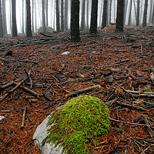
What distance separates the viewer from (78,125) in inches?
77.7

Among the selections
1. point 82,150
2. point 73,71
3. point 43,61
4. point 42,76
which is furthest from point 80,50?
point 82,150

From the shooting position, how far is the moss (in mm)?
1782

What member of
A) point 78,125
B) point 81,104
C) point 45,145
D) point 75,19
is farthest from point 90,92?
point 75,19

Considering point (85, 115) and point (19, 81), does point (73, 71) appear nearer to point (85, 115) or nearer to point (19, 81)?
point (19, 81)

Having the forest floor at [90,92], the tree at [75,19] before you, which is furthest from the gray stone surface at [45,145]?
the tree at [75,19]

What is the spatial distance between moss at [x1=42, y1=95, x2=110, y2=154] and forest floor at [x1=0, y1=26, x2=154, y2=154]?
132 mm

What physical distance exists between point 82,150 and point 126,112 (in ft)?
4.19

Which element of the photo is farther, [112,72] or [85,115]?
[112,72]

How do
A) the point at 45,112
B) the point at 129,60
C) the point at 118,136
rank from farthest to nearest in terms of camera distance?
the point at 129,60, the point at 45,112, the point at 118,136

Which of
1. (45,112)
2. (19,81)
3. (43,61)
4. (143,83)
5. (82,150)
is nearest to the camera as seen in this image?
(82,150)

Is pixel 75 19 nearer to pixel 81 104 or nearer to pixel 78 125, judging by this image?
pixel 81 104

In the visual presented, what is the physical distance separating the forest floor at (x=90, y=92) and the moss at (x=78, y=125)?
132 millimetres

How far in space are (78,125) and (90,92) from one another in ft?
5.13

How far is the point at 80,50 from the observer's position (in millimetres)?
6910
